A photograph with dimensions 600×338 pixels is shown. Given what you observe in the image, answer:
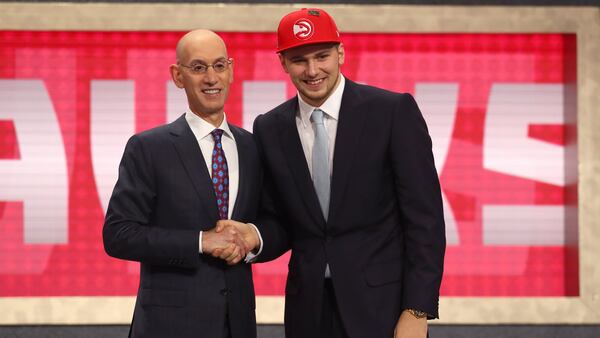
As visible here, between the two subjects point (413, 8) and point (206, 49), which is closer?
point (206, 49)

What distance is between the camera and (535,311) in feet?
14.3

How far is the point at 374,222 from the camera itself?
2.25m

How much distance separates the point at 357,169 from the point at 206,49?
587 millimetres

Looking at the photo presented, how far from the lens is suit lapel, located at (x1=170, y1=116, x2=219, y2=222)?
233cm

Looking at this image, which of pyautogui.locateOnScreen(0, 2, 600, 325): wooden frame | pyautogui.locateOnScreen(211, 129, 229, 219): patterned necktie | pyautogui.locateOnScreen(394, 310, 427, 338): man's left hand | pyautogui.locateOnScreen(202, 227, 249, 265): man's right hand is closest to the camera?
pyautogui.locateOnScreen(394, 310, 427, 338): man's left hand

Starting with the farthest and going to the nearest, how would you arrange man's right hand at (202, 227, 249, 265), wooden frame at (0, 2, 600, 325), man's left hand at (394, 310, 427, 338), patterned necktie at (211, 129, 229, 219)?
wooden frame at (0, 2, 600, 325), patterned necktie at (211, 129, 229, 219), man's right hand at (202, 227, 249, 265), man's left hand at (394, 310, 427, 338)

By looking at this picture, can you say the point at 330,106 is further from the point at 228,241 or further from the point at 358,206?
the point at 228,241

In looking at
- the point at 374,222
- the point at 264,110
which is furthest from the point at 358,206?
the point at 264,110

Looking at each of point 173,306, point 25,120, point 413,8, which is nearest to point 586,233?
point 413,8

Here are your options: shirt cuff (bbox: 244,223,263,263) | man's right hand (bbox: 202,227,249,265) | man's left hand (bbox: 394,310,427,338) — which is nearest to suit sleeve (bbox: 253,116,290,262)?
shirt cuff (bbox: 244,223,263,263)

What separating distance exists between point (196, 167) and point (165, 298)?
0.39 meters

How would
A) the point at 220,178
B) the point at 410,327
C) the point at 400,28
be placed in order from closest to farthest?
the point at 410,327, the point at 220,178, the point at 400,28

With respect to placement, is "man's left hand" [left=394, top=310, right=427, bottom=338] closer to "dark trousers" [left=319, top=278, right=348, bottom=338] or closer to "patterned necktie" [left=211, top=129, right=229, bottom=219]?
"dark trousers" [left=319, top=278, right=348, bottom=338]

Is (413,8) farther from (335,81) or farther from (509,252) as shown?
(335,81)
